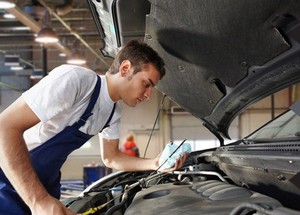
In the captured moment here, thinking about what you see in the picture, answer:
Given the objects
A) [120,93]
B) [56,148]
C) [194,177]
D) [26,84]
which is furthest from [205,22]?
[26,84]

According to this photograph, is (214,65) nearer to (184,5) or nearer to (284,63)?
(284,63)

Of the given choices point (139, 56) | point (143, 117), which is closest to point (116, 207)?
point (139, 56)

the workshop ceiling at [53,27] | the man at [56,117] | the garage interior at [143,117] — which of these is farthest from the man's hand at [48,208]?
the garage interior at [143,117]

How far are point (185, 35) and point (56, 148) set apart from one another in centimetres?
67

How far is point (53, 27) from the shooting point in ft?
31.4

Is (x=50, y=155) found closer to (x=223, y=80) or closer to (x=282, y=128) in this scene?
(x=223, y=80)

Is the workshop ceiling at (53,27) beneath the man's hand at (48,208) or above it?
above

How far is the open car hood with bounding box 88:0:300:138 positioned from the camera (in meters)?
1.36

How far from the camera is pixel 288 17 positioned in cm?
135

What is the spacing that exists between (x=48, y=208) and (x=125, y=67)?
0.59 m

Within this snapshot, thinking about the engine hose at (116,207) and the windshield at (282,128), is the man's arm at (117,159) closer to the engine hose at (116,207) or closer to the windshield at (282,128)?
the engine hose at (116,207)

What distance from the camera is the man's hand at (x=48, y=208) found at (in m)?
1.39

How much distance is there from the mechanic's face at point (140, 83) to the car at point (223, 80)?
0.15m

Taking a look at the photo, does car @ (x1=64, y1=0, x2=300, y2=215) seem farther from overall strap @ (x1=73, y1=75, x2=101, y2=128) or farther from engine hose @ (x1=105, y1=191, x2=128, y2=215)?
overall strap @ (x1=73, y1=75, x2=101, y2=128)
